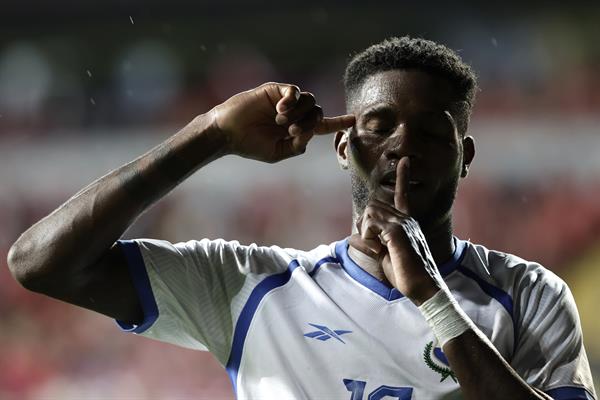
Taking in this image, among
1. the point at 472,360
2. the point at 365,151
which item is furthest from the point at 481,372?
the point at 365,151

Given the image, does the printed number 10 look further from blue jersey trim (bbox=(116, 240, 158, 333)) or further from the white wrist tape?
blue jersey trim (bbox=(116, 240, 158, 333))

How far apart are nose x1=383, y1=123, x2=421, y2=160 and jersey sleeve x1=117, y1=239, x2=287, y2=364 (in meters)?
0.48

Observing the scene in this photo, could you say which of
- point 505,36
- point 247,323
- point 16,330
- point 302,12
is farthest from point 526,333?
point 16,330

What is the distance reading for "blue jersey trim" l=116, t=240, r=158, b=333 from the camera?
241 centimetres

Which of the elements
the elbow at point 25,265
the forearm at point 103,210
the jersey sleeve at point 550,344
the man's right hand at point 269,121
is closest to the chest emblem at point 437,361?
the jersey sleeve at point 550,344

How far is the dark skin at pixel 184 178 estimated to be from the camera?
2164 millimetres

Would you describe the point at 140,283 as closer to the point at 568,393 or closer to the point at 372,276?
the point at 372,276

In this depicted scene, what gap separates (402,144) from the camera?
8.46 feet

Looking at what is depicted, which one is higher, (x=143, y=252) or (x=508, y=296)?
(x=143, y=252)

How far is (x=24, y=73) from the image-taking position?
300 inches

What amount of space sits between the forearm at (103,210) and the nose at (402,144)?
510mm

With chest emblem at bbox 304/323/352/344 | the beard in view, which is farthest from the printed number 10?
the beard

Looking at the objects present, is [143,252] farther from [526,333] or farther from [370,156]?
[526,333]

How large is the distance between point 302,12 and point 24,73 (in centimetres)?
243
